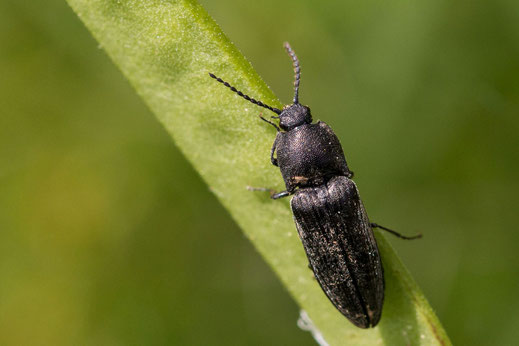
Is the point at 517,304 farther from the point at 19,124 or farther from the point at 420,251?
the point at 19,124

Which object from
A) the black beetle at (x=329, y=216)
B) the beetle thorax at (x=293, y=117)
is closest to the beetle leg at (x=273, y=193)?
the black beetle at (x=329, y=216)

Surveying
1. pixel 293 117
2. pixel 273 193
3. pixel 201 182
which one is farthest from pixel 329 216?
pixel 201 182

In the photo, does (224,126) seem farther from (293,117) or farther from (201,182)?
(201,182)

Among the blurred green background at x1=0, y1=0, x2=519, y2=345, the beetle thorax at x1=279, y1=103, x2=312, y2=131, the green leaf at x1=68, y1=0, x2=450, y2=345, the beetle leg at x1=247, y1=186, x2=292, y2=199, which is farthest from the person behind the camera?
the blurred green background at x1=0, y1=0, x2=519, y2=345

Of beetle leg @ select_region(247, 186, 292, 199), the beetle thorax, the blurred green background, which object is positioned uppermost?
the beetle thorax

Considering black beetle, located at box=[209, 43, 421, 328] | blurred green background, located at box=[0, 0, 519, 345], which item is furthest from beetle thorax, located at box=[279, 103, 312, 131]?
blurred green background, located at box=[0, 0, 519, 345]

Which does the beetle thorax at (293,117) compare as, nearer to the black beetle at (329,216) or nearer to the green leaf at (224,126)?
the black beetle at (329,216)

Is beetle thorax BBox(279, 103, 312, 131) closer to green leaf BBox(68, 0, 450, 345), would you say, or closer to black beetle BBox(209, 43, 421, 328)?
black beetle BBox(209, 43, 421, 328)
